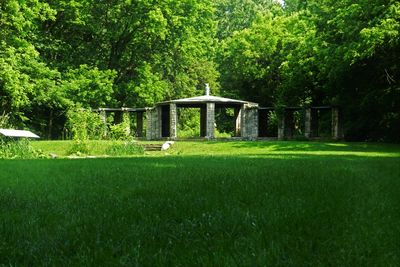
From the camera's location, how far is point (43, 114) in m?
43.5

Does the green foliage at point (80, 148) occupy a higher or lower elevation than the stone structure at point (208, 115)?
lower

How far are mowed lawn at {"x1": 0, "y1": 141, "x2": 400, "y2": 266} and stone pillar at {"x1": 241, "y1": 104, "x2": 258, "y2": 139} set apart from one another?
33080mm

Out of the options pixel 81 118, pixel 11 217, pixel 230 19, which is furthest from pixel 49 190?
pixel 230 19

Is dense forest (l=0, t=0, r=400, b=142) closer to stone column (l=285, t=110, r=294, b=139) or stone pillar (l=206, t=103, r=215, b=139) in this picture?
stone column (l=285, t=110, r=294, b=139)

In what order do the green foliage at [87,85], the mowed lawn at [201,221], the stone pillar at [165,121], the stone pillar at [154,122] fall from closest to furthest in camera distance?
the mowed lawn at [201,221] → the green foliage at [87,85] → the stone pillar at [154,122] → the stone pillar at [165,121]

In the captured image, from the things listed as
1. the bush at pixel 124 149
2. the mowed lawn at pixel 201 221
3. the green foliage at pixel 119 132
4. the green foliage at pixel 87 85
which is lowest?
the bush at pixel 124 149

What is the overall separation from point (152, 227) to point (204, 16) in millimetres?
45026

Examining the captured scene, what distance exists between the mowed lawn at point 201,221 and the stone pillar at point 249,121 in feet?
109

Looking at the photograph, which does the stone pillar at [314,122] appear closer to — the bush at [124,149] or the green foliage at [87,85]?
the green foliage at [87,85]

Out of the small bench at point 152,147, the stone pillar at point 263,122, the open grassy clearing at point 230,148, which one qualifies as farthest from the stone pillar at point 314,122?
the small bench at point 152,147

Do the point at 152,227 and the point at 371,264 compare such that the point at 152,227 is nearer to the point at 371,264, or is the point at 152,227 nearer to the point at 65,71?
the point at 371,264

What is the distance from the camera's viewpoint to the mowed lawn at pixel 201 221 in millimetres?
3896

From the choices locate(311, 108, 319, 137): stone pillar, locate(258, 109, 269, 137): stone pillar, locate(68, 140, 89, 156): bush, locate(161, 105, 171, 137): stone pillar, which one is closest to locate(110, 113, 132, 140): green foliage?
locate(68, 140, 89, 156): bush

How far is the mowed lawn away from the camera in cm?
390
